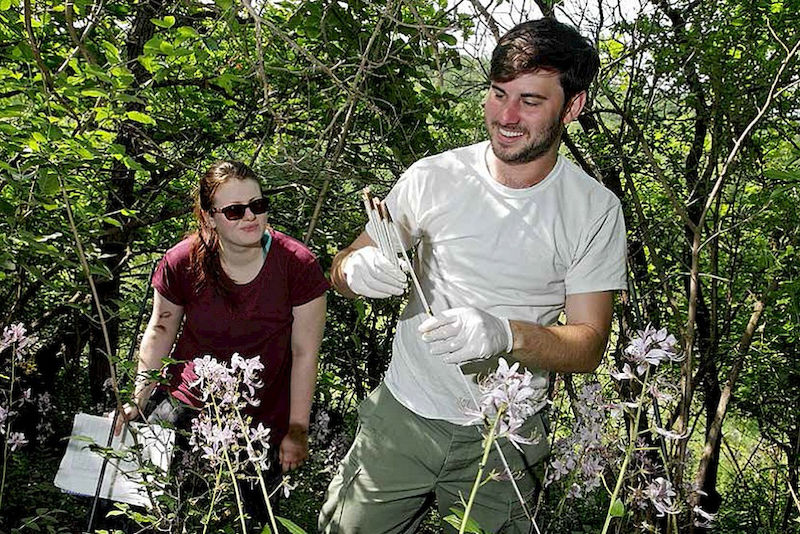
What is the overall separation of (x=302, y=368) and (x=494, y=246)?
2.92 ft

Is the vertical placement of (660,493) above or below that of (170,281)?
below

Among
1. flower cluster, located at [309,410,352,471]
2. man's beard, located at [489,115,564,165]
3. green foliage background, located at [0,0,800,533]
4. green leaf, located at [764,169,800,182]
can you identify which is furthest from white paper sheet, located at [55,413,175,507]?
flower cluster, located at [309,410,352,471]

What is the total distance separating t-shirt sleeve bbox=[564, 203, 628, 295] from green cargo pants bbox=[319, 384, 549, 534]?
15.5 inches

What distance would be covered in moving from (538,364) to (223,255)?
4.10 ft

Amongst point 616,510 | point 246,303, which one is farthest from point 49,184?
point 616,510

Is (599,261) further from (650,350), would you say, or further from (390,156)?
(390,156)

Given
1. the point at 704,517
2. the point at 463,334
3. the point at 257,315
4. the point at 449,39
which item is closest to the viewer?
the point at 463,334

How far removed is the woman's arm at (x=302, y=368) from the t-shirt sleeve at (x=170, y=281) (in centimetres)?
37

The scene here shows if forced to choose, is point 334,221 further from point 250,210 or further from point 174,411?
point 174,411

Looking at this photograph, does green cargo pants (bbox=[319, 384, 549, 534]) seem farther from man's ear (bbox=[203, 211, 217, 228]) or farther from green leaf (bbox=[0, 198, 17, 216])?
green leaf (bbox=[0, 198, 17, 216])

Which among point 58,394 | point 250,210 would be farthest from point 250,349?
point 58,394

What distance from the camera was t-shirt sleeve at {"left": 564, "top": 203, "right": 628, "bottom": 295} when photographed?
247 cm

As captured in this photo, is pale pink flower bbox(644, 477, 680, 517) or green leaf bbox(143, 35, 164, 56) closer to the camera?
pale pink flower bbox(644, 477, 680, 517)

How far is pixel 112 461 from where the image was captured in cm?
242
